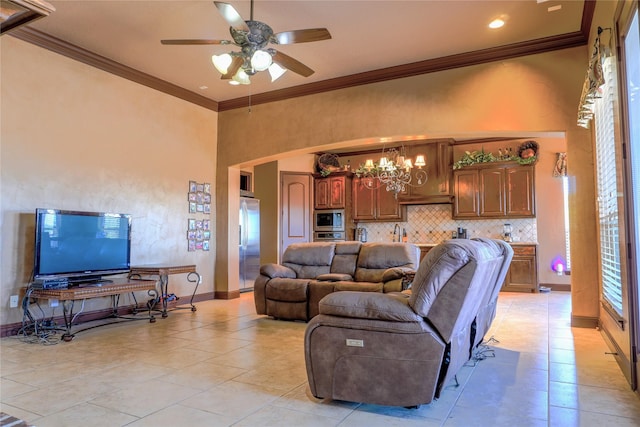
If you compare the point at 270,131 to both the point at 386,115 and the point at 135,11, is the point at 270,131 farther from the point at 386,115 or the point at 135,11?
the point at 135,11

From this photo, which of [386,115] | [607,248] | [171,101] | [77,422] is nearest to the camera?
[77,422]

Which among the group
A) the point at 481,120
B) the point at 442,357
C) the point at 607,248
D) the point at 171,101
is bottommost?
the point at 442,357

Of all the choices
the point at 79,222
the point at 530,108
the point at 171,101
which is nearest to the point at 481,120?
the point at 530,108

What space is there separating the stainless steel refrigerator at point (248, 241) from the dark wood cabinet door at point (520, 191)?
16.3 ft

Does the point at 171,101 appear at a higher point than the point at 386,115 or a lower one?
higher

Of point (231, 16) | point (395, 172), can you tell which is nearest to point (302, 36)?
point (231, 16)

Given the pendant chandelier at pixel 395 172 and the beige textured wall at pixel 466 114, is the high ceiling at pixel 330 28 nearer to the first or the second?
the beige textured wall at pixel 466 114

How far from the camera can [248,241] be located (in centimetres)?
793

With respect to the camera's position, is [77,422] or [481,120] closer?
[77,422]

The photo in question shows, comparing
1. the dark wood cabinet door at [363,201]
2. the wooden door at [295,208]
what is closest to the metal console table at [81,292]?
the wooden door at [295,208]

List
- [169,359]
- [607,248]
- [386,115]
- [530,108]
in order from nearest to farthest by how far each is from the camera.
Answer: [169,359]
[607,248]
[530,108]
[386,115]

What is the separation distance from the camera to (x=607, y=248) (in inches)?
146

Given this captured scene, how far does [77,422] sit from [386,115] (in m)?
4.85

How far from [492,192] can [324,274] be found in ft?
14.1
